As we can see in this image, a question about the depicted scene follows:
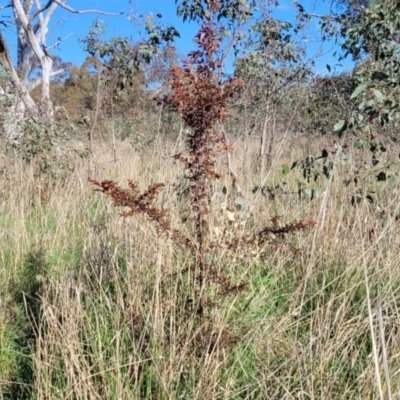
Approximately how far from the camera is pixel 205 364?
154 centimetres

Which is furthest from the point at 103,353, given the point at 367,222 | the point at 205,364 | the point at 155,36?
the point at 155,36

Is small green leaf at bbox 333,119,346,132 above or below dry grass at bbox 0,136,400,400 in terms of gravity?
above

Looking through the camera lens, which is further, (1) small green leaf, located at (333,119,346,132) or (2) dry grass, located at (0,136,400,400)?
(1) small green leaf, located at (333,119,346,132)

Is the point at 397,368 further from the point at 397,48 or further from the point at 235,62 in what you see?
the point at 235,62

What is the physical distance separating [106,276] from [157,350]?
66 centimetres

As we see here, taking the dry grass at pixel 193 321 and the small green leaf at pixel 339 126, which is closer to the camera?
the dry grass at pixel 193 321

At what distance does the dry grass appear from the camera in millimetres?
1525

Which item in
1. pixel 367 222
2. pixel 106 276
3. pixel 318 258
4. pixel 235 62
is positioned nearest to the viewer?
pixel 106 276

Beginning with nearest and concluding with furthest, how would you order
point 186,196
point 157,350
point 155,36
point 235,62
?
point 157,350 < point 186,196 < point 155,36 < point 235,62

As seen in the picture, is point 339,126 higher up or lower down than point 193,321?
higher up

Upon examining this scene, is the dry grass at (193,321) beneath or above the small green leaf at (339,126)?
beneath

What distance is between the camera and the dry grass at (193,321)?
153 centimetres

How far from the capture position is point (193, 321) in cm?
175

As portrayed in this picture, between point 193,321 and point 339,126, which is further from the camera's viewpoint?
point 339,126
